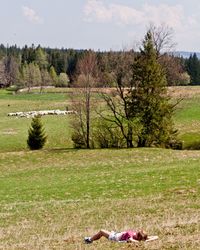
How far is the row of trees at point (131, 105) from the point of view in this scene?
141ft

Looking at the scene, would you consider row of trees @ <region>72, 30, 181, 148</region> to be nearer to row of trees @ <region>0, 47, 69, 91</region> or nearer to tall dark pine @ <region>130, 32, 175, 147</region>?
tall dark pine @ <region>130, 32, 175, 147</region>

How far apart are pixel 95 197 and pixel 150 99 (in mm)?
22047

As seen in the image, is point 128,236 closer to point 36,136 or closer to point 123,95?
point 123,95

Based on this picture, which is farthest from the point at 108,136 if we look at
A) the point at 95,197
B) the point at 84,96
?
the point at 95,197

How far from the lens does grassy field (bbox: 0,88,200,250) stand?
42.1ft

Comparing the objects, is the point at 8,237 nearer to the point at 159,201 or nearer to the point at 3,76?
the point at 159,201

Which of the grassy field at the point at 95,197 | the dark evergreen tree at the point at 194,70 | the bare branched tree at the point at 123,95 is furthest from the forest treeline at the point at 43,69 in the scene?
the grassy field at the point at 95,197

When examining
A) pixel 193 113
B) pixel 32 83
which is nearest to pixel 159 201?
pixel 193 113

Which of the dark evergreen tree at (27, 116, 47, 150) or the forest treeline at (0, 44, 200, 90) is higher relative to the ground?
the forest treeline at (0, 44, 200, 90)

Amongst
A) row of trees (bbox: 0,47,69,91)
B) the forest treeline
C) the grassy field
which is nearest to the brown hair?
the grassy field

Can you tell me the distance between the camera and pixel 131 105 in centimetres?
4372

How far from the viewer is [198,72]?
469 ft

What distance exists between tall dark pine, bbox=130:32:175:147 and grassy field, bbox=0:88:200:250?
4.32 m

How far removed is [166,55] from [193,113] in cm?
2124
